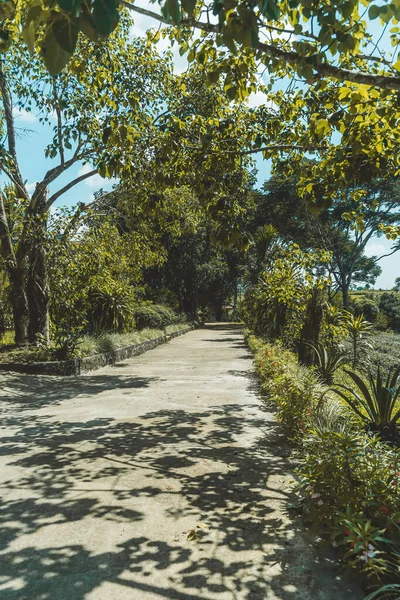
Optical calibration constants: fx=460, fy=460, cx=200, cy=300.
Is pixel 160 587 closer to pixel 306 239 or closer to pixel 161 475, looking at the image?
pixel 161 475

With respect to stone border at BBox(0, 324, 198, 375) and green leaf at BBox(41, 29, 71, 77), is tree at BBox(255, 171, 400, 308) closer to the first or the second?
stone border at BBox(0, 324, 198, 375)

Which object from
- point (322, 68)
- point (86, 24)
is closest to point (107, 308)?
point (322, 68)

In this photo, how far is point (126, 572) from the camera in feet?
9.12

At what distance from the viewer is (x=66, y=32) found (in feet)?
5.85

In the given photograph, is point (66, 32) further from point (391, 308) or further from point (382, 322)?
point (391, 308)

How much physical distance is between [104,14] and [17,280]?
10426mm

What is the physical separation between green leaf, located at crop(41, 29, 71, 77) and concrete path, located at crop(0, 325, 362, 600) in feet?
8.70

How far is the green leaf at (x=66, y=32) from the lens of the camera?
1.78 meters

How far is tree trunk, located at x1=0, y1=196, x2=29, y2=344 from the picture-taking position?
11031 millimetres

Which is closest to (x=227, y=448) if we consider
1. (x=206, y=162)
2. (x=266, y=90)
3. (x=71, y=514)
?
(x=71, y=514)

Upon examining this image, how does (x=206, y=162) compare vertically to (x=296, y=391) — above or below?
above

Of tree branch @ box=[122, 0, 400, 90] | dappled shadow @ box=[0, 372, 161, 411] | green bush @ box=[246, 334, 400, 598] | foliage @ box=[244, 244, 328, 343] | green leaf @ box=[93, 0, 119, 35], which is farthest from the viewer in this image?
foliage @ box=[244, 244, 328, 343]

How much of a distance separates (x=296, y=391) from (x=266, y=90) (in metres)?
4.22

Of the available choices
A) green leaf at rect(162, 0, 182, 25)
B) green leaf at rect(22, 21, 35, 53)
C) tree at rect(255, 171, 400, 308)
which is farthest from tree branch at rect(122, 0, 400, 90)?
tree at rect(255, 171, 400, 308)
